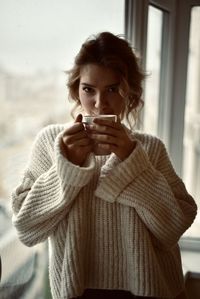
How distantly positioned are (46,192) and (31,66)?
521 millimetres

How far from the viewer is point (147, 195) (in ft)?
2.83

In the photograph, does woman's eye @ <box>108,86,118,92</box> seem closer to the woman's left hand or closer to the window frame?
the woman's left hand

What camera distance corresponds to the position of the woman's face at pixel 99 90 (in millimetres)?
903

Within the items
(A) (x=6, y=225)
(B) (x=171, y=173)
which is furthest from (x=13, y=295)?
(B) (x=171, y=173)

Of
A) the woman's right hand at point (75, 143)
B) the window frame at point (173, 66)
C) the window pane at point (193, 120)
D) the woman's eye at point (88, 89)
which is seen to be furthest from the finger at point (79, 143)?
the window pane at point (193, 120)

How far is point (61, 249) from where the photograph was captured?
2.91 feet

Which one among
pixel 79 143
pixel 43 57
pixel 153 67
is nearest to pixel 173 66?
pixel 153 67

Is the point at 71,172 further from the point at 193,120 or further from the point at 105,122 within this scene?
the point at 193,120

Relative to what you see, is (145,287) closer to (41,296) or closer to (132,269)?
(132,269)

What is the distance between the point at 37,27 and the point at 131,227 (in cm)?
73

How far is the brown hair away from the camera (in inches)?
35.9

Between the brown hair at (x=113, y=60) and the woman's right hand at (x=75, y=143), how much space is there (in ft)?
0.50

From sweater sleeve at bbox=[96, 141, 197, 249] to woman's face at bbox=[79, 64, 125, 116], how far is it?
124 mm

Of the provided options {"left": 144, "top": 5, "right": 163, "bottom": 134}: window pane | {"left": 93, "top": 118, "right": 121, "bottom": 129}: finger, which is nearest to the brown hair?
{"left": 93, "top": 118, "right": 121, "bottom": 129}: finger
